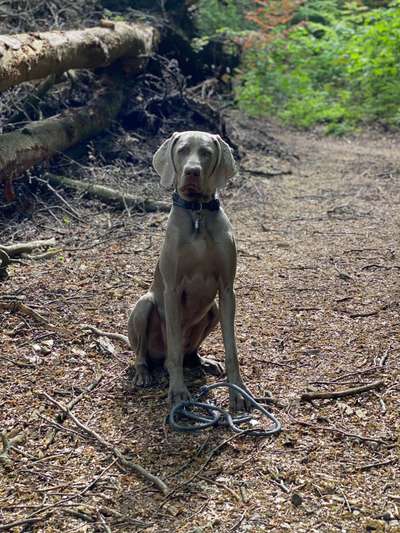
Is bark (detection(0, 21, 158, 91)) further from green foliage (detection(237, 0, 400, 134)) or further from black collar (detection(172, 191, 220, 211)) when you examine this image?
green foliage (detection(237, 0, 400, 134))

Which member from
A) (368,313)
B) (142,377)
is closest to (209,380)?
(142,377)

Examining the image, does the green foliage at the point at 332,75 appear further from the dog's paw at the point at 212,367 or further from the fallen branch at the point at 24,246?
the dog's paw at the point at 212,367

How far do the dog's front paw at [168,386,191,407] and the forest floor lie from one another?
0.10 m

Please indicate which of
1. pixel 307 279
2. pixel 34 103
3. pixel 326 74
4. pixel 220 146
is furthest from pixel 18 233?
pixel 326 74

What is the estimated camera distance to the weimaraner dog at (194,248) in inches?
128

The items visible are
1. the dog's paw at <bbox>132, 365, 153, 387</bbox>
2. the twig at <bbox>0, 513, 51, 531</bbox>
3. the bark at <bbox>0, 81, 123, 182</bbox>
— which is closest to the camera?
the twig at <bbox>0, 513, 51, 531</bbox>

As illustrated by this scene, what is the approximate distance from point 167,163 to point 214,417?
124 cm

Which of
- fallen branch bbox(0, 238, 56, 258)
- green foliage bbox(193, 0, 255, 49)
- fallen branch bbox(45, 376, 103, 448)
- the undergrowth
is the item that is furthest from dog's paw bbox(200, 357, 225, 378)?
green foliage bbox(193, 0, 255, 49)

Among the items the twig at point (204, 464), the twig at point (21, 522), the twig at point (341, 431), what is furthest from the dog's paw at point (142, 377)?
the twig at point (21, 522)

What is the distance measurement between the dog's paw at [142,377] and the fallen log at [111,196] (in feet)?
11.2

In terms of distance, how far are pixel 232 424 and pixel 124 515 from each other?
750 millimetres

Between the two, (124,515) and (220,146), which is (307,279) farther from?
(124,515)

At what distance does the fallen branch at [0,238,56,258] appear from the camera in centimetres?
535

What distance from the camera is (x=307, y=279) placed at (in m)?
5.19
